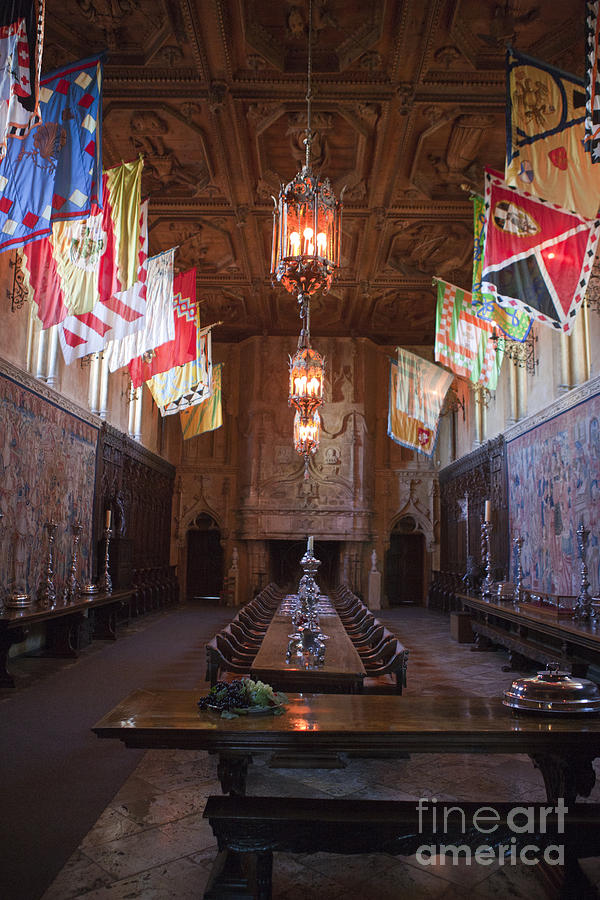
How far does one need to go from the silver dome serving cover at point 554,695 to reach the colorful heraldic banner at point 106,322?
657cm

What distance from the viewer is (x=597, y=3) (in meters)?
5.40

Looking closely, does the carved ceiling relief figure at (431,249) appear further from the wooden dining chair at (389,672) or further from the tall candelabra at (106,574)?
the wooden dining chair at (389,672)

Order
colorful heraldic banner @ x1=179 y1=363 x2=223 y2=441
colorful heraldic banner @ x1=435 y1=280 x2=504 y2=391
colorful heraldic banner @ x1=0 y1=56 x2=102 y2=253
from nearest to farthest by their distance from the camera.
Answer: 1. colorful heraldic banner @ x1=0 y1=56 x2=102 y2=253
2. colorful heraldic banner @ x1=435 y1=280 x2=504 y2=391
3. colorful heraldic banner @ x1=179 y1=363 x2=223 y2=441

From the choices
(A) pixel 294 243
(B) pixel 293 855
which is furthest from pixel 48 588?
(B) pixel 293 855

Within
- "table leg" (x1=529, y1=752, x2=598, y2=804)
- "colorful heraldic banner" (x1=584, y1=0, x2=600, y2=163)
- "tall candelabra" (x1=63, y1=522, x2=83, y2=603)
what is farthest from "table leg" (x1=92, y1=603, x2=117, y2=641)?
"colorful heraldic banner" (x1=584, y1=0, x2=600, y2=163)

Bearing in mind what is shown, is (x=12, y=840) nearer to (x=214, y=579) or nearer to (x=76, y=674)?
(x=76, y=674)

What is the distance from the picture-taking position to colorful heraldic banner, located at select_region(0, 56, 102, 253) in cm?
615

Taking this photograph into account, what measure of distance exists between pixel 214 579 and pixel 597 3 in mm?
19254

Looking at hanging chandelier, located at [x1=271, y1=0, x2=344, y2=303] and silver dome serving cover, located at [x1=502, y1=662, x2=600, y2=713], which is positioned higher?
hanging chandelier, located at [x1=271, y1=0, x2=344, y2=303]

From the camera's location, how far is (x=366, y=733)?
297 centimetres

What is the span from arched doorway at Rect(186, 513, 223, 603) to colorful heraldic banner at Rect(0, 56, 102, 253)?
16.2 metres

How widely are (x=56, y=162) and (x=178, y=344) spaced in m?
5.43

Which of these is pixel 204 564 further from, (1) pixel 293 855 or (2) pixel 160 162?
(1) pixel 293 855

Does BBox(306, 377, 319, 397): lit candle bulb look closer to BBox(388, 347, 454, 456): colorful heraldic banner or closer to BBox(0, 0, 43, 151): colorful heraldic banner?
BBox(388, 347, 454, 456): colorful heraldic banner
